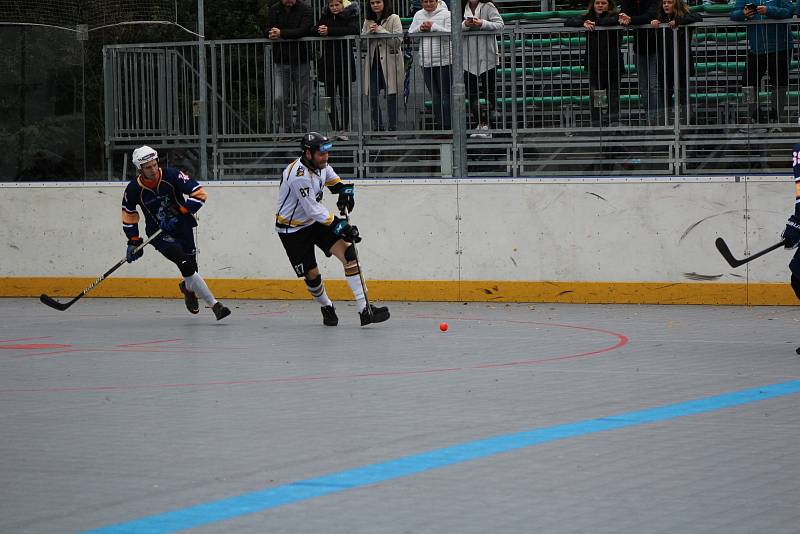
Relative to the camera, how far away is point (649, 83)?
14.6m

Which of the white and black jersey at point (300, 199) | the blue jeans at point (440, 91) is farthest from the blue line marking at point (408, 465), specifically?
the blue jeans at point (440, 91)

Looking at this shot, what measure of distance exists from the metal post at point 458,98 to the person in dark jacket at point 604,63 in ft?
4.26

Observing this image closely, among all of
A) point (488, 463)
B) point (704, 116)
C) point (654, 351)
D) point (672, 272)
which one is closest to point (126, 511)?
point (488, 463)

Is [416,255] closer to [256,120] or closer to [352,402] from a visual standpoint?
[256,120]

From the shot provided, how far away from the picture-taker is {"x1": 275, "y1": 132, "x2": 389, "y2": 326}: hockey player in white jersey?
12477 millimetres

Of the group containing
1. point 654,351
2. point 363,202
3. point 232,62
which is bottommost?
point 654,351

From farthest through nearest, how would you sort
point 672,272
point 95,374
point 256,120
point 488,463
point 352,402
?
1. point 256,120
2. point 672,272
3. point 95,374
4. point 352,402
5. point 488,463

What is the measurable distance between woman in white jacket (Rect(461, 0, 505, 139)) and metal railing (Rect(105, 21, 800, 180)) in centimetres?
2

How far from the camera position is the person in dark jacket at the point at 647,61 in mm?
14562

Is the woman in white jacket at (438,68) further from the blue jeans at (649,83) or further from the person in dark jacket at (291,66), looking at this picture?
the blue jeans at (649,83)

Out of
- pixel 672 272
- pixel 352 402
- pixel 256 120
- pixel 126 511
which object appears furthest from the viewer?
pixel 256 120

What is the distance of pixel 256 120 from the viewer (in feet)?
52.9

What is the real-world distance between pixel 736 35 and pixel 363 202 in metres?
4.09

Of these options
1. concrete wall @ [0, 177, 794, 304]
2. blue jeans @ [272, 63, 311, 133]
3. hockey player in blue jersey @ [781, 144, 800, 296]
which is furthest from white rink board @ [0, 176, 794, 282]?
hockey player in blue jersey @ [781, 144, 800, 296]
